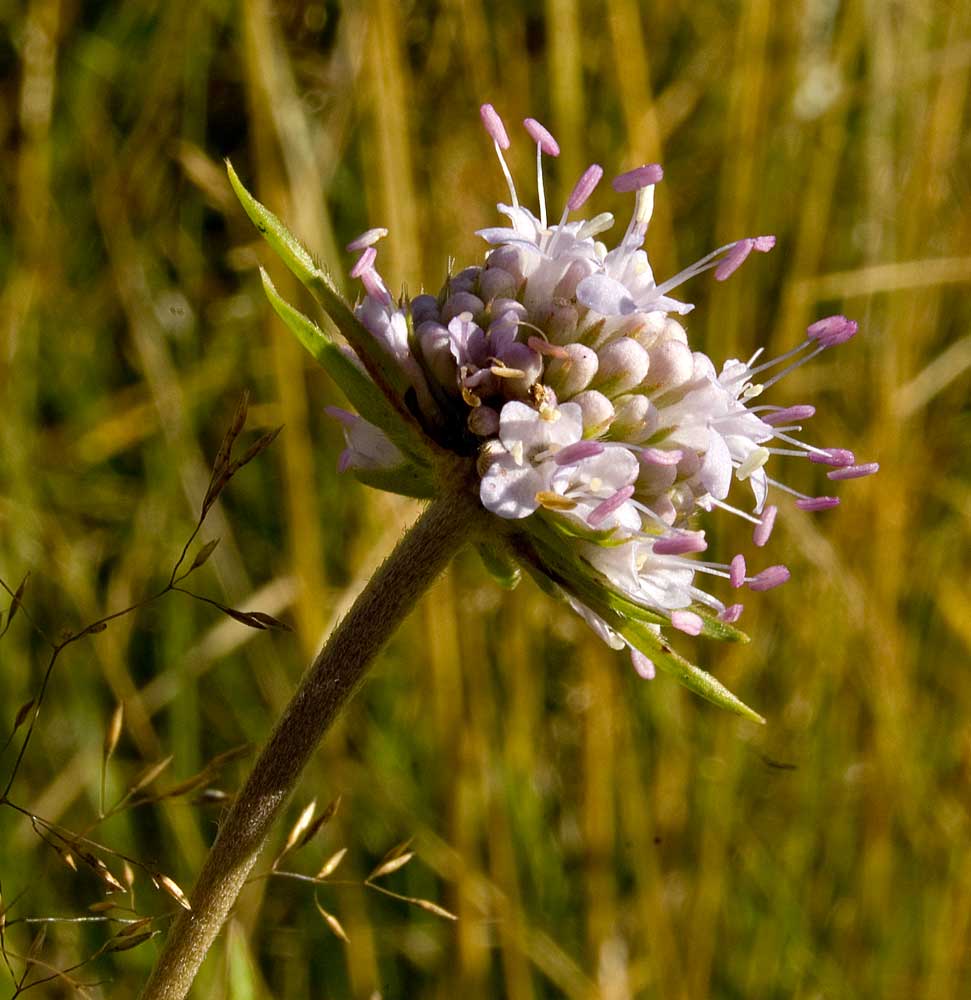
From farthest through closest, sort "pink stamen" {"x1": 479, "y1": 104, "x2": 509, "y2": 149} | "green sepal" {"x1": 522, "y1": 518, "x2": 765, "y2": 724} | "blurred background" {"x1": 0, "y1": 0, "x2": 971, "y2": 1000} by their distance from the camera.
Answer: "blurred background" {"x1": 0, "y1": 0, "x2": 971, "y2": 1000} → "pink stamen" {"x1": 479, "y1": 104, "x2": 509, "y2": 149} → "green sepal" {"x1": 522, "y1": 518, "x2": 765, "y2": 724}

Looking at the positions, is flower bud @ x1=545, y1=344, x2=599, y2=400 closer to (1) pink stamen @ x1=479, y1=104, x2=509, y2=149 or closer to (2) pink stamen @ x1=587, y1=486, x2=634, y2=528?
(2) pink stamen @ x1=587, y1=486, x2=634, y2=528

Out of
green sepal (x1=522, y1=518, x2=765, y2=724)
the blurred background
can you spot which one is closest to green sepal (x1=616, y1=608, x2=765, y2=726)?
green sepal (x1=522, y1=518, x2=765, y2=724)

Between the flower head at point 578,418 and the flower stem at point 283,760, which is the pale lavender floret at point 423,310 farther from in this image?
the flower stem at point 283,760

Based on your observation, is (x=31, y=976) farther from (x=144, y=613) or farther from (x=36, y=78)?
(x=36, y=78)

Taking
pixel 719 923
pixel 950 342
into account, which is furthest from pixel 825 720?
pixel 950 342

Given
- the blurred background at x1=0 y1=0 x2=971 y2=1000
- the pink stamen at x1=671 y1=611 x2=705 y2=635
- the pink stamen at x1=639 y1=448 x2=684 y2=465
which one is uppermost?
the pink stamen at x1=639 y1=448 x2=684 y2=465

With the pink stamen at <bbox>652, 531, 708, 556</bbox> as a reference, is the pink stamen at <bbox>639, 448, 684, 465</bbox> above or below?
above

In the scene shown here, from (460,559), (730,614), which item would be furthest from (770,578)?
(460,559)

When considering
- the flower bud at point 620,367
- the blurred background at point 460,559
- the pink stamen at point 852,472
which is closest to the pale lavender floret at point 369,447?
the flower bud at point 620,367
